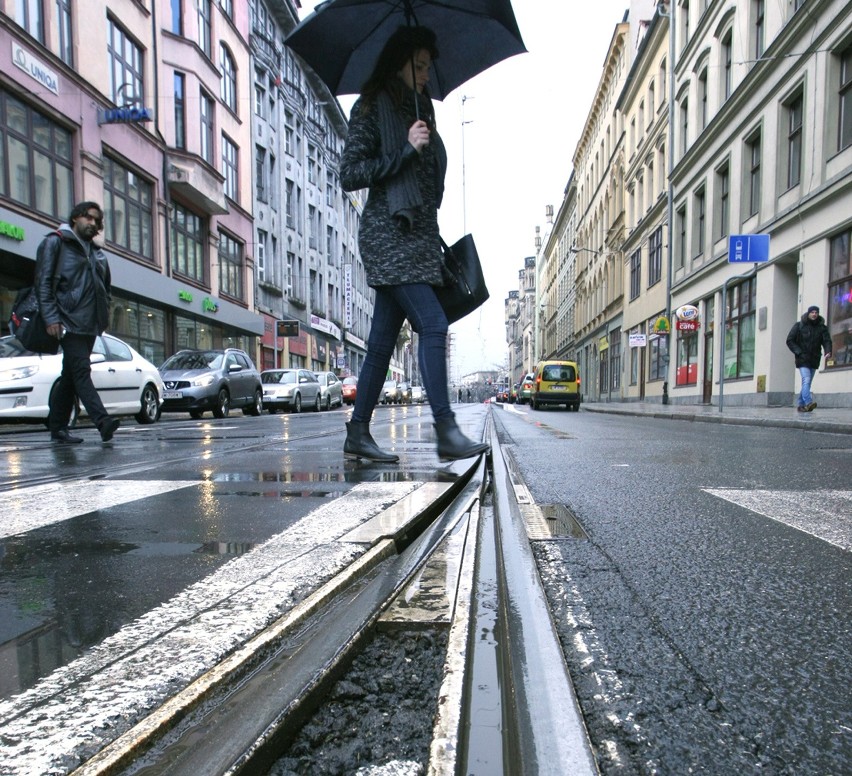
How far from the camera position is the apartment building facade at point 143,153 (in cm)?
1388

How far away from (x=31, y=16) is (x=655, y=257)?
77.4 ft

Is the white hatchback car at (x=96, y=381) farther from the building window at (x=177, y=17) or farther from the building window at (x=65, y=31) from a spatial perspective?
the building window at (x=177, y=17)

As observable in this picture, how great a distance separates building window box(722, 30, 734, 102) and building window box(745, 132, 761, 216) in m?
2.15

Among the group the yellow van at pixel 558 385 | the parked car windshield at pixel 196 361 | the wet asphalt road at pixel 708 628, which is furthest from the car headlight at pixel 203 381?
the yellow van at pixel 558 385

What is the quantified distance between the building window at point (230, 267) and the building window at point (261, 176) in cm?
441

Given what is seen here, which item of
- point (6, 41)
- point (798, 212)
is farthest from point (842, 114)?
point (6, 41)

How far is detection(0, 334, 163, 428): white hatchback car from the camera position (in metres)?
7.72

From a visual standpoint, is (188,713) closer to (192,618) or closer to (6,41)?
(192,618)

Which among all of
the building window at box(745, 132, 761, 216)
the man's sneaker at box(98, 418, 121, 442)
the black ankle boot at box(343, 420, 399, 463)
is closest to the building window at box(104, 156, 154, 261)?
the man's sneaker at box(98, 418, 121, 442)

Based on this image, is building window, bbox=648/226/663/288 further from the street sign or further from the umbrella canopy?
the umbrella canopy

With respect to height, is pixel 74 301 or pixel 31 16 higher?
pixel 31 16

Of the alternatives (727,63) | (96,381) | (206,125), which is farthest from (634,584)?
(206,125)

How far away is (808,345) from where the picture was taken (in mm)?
11523

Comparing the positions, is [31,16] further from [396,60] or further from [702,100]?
[702,100]
